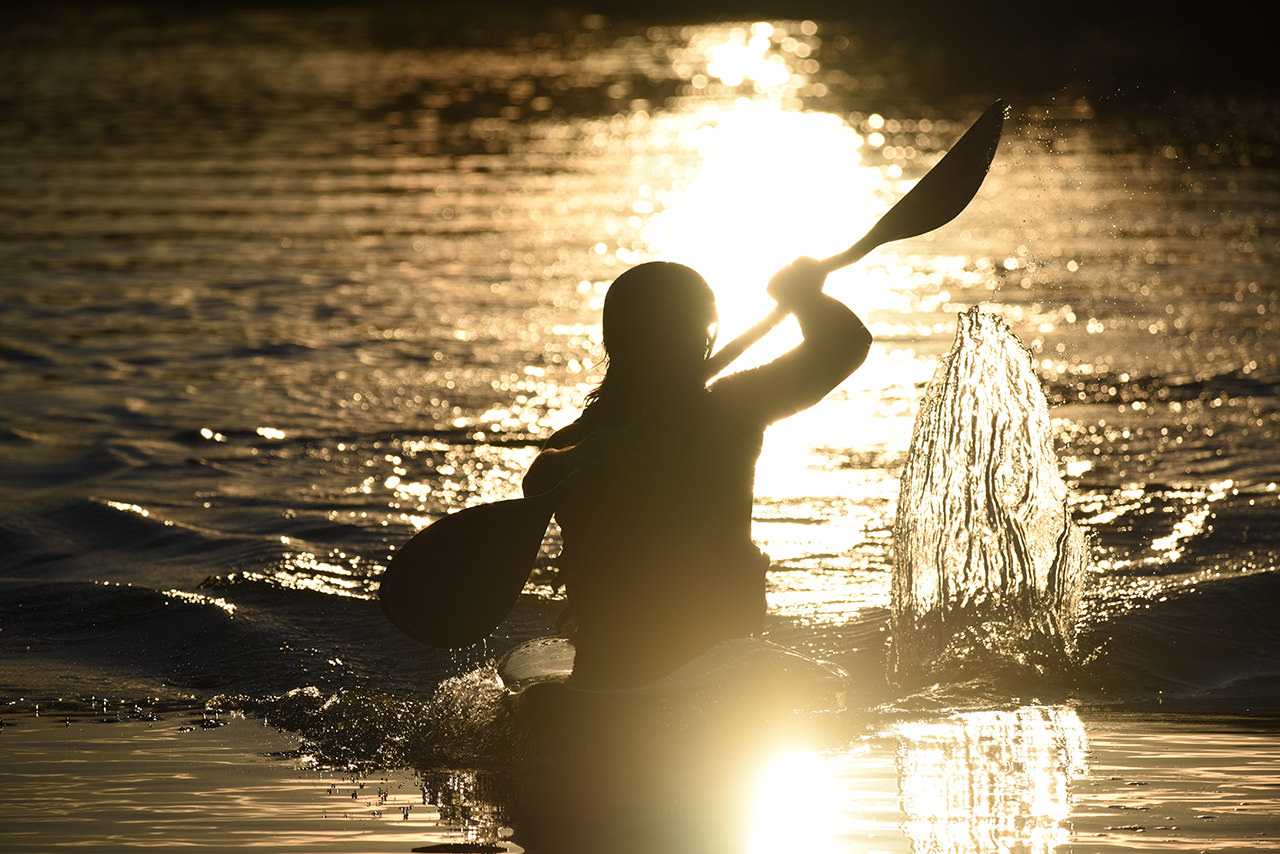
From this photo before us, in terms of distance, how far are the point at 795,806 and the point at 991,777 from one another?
69 centimetres

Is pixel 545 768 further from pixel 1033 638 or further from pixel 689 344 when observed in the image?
pixel 1033 638

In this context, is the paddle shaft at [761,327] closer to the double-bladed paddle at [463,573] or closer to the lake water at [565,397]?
the double-bladed paddle at [463,573]

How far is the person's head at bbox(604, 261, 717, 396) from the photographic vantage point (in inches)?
184

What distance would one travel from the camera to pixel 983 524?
7340 millimetres

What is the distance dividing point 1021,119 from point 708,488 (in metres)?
26.6

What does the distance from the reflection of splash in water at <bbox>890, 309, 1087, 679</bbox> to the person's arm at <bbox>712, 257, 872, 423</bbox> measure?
2.34 m

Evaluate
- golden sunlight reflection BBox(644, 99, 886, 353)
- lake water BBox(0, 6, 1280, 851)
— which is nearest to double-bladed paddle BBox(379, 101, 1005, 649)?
lake water BBox(0, 6, 1280, 851)

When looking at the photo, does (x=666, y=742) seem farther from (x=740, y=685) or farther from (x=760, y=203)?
(x=760, y=203)

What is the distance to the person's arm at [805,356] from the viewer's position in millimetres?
4809

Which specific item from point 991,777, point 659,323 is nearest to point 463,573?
point 659,323

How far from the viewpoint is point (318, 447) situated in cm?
1109

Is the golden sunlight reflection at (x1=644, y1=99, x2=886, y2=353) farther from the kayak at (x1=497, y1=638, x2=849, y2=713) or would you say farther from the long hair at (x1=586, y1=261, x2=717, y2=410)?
the long hair at (x1=586, y1=261, x2=717, y2=410)

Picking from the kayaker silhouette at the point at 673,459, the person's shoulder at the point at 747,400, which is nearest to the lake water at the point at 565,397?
the kayaker silhouette at the point at 673,459

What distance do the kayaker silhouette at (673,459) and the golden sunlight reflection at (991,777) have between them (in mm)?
791
